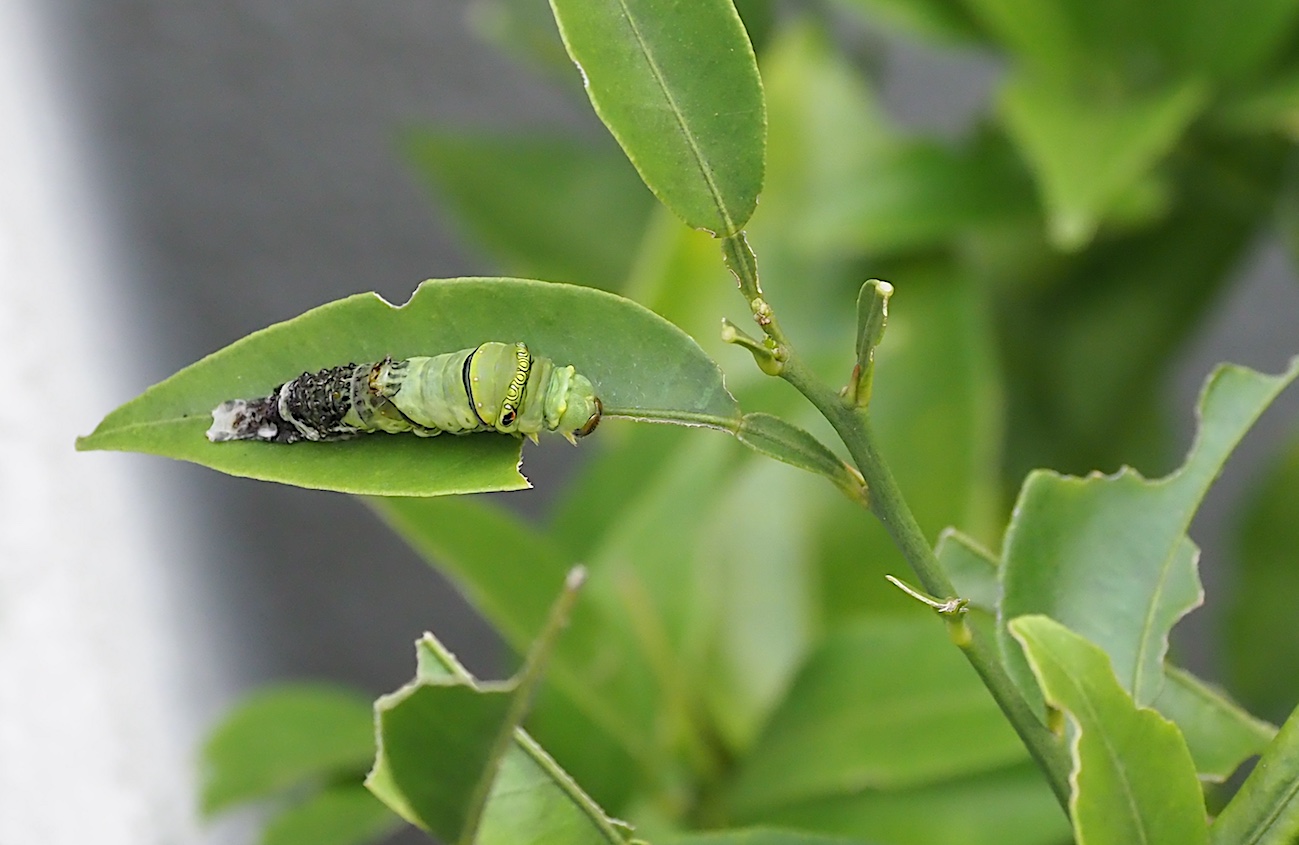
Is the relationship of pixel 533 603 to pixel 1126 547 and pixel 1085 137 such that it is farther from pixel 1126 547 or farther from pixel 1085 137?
pixel 1085 137

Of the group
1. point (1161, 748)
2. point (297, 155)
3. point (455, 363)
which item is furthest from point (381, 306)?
point (297, 155)

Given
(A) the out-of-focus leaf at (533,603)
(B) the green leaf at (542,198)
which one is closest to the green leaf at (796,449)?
(A) the out-of-focus leaf at (533,603)

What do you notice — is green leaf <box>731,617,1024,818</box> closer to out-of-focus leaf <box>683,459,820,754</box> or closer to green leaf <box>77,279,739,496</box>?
out-of-focus leaf <box>683,459,820,754</box>

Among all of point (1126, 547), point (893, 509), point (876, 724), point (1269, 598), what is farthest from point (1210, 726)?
point (1269, 598)

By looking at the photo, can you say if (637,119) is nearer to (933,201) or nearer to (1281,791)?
(1281,791)

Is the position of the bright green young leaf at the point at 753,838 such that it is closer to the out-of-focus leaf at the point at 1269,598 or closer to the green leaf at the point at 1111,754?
the green leaf at the point at 1111,754

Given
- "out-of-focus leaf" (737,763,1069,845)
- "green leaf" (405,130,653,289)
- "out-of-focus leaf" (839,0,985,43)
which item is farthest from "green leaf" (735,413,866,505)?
"green leaf" (405,130,653,289)
